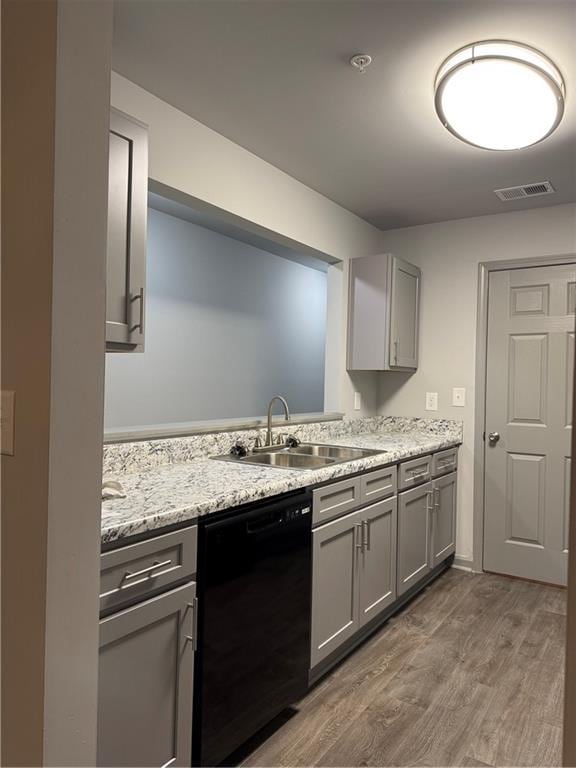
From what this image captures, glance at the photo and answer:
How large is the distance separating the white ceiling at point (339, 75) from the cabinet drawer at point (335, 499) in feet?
5.18

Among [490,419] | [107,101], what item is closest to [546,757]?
[490,419]

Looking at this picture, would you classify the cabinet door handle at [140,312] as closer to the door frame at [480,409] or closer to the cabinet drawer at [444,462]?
the cabinet drawer at [444,462]

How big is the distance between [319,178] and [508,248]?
1.45m

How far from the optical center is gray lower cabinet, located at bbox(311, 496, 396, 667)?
7.06 feet

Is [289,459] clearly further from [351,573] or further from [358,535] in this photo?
[351,573]

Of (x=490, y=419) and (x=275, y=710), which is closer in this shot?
(x=275, y=710)

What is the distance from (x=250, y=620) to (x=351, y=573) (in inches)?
30.6

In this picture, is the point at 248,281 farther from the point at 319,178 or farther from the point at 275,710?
the point at 275,710

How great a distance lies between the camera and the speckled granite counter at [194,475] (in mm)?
1431

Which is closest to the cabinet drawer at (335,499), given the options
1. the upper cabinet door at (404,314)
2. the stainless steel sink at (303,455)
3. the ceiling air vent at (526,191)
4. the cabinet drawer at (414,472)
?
the stainless steel sink at (303,455)

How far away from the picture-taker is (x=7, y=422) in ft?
3.59

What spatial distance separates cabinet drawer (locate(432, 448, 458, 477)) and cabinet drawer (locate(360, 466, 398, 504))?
1.96 ft

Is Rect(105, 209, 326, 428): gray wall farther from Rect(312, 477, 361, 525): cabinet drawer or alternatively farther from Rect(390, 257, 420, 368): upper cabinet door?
Rect(312, 477, 361, 525): cabinet drawer

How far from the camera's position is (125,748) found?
1.35m
